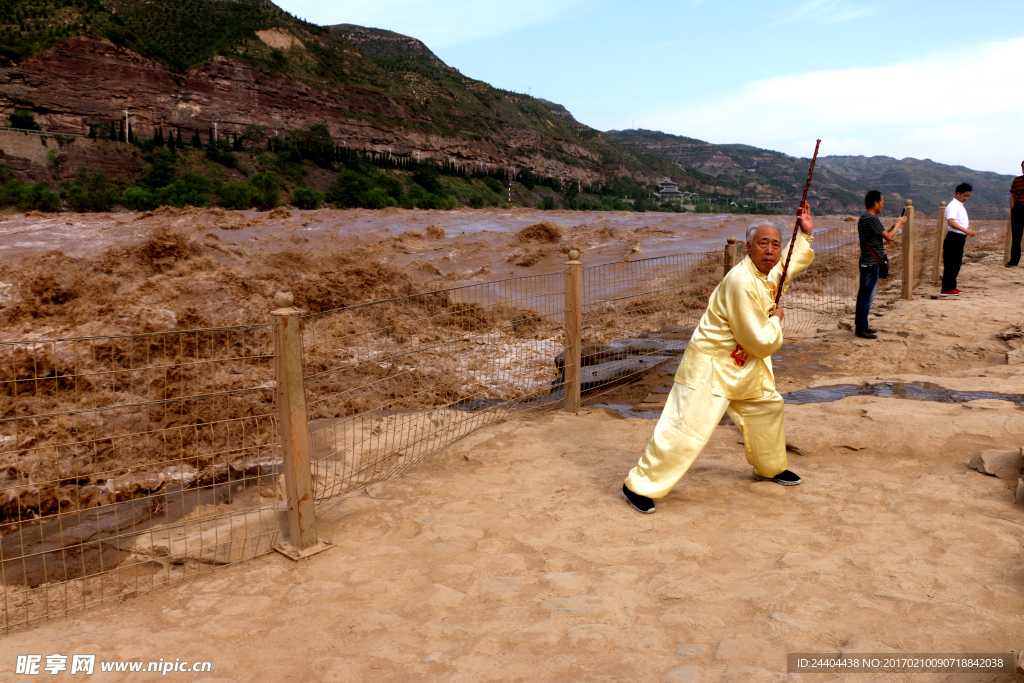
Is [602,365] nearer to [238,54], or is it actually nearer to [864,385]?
[864,385]

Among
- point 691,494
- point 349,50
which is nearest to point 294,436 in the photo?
point 691,494

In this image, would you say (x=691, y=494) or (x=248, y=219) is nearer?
(x=691, y=494)

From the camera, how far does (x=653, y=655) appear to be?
2688mm

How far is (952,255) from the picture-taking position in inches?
450

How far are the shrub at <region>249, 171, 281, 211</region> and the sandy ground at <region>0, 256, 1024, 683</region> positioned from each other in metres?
38.6

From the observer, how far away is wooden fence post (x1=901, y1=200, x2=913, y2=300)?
1084cm

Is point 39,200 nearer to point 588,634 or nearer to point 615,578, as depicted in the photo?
point 615,578

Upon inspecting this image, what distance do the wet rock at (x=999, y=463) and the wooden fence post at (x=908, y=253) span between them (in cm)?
750

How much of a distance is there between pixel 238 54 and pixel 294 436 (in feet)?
259

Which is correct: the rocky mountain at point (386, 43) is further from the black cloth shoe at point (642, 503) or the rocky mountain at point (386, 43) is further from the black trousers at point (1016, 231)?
the black cloth shoe at point (642, 503)

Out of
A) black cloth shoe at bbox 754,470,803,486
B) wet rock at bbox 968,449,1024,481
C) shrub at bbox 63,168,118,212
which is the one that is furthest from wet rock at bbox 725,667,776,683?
shrub at bbox 63,168,118,212

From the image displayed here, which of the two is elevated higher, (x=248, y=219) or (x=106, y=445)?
(x=248, y=219)

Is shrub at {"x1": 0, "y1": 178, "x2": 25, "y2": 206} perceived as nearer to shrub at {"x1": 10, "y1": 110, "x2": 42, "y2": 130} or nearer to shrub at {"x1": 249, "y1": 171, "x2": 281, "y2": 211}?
shrub at {"x1": 249, "y1": 171, "x2": 281, "y2": 211}

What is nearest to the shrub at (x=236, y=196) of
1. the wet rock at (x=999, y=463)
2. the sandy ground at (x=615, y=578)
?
the sandy ground at (x=615, y=578)
